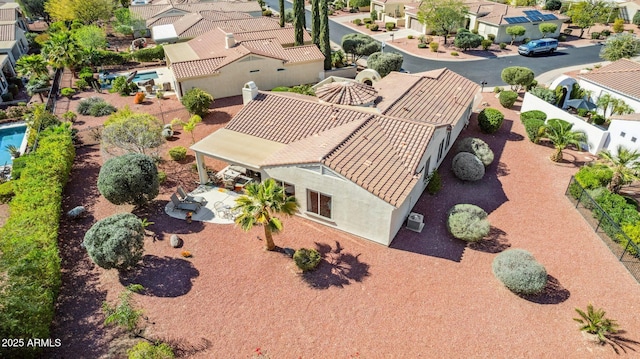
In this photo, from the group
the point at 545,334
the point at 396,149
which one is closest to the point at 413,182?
the point at 396,149

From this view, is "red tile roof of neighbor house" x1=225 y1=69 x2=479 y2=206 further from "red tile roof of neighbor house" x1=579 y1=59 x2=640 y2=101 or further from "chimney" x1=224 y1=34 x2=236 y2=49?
"chimney" x1=224 y1=34 x2=236 y2=49

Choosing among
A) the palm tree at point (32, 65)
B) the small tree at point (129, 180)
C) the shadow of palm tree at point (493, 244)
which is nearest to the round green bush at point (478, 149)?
the shadow of palm tree at point (493, 244)

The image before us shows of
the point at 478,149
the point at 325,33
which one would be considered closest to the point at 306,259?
the point at 478,149

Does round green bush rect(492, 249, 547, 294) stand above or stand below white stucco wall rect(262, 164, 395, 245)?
below

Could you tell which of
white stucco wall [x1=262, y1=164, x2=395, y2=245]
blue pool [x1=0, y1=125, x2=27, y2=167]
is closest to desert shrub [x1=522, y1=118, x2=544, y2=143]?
white stucco wall [x1=262, y1=164, x2=395, y2=245]

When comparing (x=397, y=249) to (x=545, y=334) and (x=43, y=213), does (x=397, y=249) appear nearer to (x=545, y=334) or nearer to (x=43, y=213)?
(x=545, y=334)

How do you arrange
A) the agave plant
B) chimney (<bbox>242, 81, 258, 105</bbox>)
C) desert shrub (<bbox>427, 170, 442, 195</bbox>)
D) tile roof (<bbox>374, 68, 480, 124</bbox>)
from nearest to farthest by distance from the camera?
the agave plant
desert shrub (<bbox>427, 170, 442, 195</bbox>)
tile roof (<bbox>374, 68, 480, 124</bbox>)
chimney (<bbox>242, 81, 258, 105</bbox>)
